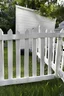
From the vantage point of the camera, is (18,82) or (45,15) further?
(45,15)

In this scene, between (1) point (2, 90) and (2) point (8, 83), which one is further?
(2) point (8, 83)

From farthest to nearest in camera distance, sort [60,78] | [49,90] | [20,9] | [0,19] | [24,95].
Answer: [0,19] < [20,9] < [60,78] < [49,90] < [24,95]

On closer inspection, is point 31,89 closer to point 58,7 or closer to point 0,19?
point 58,7

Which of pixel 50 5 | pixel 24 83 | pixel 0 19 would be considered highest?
pixel 50 5

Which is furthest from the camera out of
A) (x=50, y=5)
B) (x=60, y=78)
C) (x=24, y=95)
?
(x=50, y=5)

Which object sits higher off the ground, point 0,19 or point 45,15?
point 45,15

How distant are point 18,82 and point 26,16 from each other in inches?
226

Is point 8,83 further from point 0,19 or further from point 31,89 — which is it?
point 0,19

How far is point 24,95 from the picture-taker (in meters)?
3.09

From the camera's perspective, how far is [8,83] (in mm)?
3762

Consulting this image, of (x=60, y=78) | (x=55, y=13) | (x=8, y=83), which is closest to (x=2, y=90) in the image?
(x=8, y=83)

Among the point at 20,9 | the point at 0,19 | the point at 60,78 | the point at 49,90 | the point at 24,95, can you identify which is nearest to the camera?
the point at 24,95

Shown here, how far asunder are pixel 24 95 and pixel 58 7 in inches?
282

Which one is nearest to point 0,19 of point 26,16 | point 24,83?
point 26,16
